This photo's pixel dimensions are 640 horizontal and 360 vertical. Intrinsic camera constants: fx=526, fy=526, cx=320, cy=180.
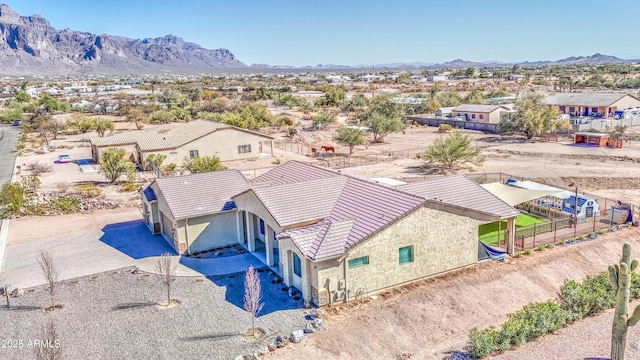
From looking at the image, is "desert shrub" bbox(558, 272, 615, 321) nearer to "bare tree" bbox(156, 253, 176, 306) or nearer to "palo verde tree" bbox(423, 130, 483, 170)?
"bare tree" bbox(156, 253, 176, 306)

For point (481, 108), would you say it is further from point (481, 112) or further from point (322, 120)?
point (322, 120)

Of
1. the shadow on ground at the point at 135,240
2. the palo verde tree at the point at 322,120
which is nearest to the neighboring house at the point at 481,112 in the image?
the palo verde tree at the point at 322,120

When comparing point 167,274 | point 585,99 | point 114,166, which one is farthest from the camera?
point 585,99

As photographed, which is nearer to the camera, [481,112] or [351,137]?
[351,137]

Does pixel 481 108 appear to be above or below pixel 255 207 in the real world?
above

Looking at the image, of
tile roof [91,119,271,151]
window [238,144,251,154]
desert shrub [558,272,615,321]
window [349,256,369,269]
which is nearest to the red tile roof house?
window [349,256,369,269]

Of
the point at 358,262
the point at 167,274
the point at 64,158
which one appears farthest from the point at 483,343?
the point at 64,158
